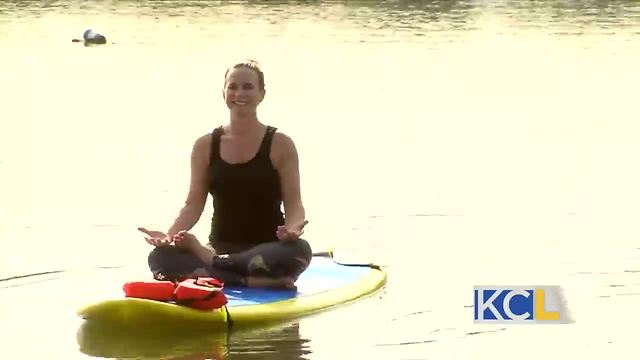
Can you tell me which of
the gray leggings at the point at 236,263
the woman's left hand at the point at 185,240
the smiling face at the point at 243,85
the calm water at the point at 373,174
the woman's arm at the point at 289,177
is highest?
the smiling face at the point at 243,85

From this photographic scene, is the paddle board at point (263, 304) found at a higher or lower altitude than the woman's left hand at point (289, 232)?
lower

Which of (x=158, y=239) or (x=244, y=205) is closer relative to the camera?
(x=158, y=239)

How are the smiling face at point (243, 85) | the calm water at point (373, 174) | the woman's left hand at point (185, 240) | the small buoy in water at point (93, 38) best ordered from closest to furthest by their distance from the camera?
1. the calm water at point (373, 174)
2. the woman's left hand at point (185, 240)
3. the smiling face at point (243, 85)
4. the small buoy in water at point (93, 38)

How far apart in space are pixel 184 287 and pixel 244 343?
20.1 inches

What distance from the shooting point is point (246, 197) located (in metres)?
12.2

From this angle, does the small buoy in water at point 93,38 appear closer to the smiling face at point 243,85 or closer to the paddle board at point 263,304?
the paddle board at point 263,304

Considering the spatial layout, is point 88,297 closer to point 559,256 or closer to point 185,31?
point 559,256

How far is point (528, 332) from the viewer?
11.6m

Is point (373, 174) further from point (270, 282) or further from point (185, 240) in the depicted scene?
point (185, 240)

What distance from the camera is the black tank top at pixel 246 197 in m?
12.2

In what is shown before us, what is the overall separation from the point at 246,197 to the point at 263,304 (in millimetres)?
881

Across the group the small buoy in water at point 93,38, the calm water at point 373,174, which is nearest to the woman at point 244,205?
the calm water at point 373,174

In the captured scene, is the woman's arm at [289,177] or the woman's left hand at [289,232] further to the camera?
the woman's arm at [289,177]

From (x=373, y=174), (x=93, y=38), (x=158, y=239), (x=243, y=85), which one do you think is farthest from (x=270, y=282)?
(x=93, y=38)
